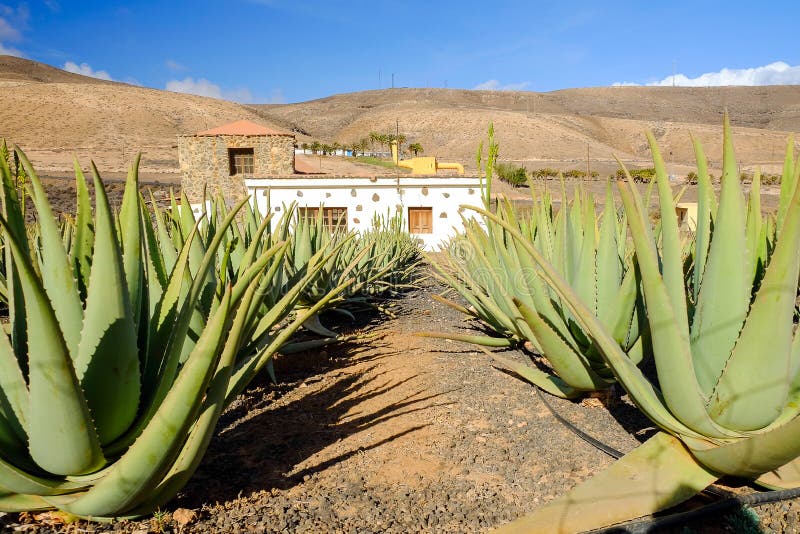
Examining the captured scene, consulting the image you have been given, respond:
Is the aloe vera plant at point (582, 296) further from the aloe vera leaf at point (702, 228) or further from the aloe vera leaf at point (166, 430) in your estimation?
the aloe vera leaf at point (166, 430)

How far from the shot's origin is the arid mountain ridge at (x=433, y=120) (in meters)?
45.8

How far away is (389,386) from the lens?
12.1 feet

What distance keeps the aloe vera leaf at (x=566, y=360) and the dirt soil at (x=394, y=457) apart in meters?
0.30

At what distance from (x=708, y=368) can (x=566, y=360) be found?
774mm

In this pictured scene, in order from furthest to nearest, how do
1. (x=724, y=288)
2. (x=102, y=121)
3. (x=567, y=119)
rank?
1. (x=567, y=119)
2. (x=102, y=121)
3. (x=724, y=288)

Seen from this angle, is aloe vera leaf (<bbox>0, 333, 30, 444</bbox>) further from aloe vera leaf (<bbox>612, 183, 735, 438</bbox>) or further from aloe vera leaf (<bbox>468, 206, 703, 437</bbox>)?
aloe vera leaf (<bbox>612, 183, 735, 438</bbox>)

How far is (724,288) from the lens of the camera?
1.79 metres

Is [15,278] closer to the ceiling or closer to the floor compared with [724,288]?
closer to the ceiling

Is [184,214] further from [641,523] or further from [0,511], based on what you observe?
[641,523]

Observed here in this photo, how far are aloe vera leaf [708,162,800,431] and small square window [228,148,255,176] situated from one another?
20747 millimetres

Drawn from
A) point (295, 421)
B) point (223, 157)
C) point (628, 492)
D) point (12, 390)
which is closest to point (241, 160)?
point (223, 157)

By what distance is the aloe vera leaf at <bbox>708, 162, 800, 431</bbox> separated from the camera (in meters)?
1.50

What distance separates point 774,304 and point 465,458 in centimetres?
151

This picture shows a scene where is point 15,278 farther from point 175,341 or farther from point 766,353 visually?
Result: point 766,353
